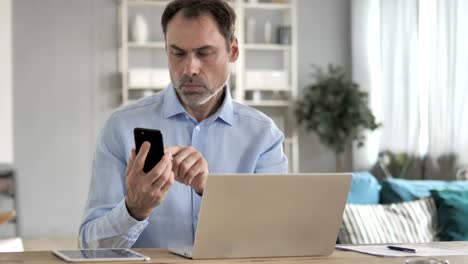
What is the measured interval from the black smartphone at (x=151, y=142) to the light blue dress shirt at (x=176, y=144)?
0.43 metres

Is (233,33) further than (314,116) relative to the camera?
No

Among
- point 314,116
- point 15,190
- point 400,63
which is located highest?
point 400,63

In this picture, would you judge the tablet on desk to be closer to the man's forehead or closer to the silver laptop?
the silver laptop

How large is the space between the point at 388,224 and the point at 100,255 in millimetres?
2481

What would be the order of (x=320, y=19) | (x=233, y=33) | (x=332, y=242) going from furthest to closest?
1. (x=320, y=19)
2. (x=233, y=33)
3. (x=332, y=242)

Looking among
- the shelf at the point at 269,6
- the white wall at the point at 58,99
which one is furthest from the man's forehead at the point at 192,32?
the white wall at the point at 58,99

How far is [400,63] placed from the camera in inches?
285

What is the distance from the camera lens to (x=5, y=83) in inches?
280

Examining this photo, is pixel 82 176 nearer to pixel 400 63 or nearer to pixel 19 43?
pixel 19 43

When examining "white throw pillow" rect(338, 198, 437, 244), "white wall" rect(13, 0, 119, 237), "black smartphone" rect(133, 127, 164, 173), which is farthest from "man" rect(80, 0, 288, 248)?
"white wall" rect(13, 0, 119, 237)

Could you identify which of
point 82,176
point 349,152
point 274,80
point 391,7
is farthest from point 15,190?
point 391,7

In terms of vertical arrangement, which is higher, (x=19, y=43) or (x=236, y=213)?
(x=19, y=43)

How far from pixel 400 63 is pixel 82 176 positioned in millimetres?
3092

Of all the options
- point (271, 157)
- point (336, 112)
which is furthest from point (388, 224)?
point (336, 112)
